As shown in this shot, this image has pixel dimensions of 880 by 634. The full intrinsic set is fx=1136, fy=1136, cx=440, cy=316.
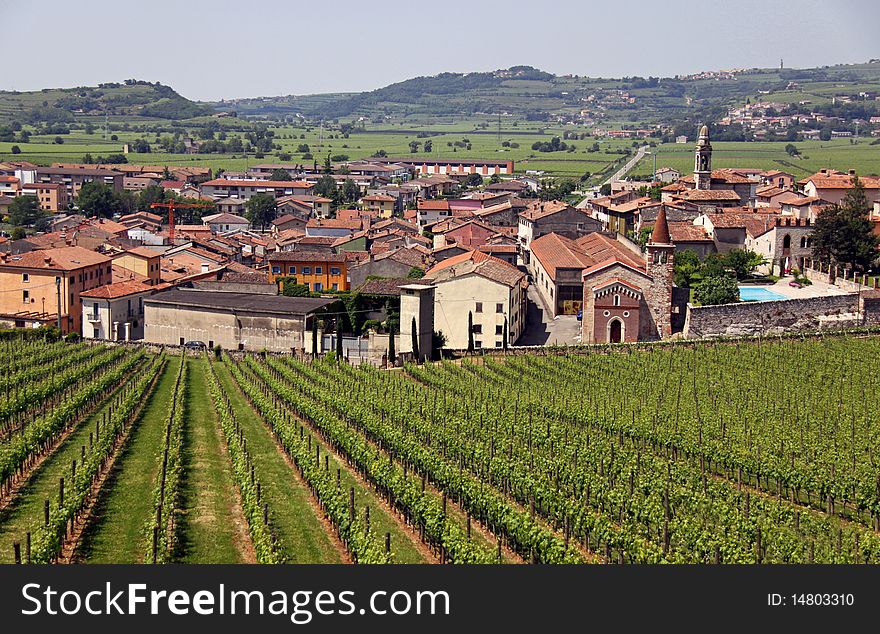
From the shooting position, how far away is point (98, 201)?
119m

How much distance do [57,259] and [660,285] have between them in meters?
33.4

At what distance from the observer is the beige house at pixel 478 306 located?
52.1m

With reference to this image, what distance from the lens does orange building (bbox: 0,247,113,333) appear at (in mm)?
60344

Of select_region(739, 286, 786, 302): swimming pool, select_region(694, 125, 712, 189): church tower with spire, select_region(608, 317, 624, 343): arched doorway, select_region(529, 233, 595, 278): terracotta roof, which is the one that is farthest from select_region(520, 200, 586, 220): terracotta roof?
select_region(608, 317, 624, 343): arched doorway

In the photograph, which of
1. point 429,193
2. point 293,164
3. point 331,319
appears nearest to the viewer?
point 331,319

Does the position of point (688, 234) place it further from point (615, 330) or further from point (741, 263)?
point (615, 330)

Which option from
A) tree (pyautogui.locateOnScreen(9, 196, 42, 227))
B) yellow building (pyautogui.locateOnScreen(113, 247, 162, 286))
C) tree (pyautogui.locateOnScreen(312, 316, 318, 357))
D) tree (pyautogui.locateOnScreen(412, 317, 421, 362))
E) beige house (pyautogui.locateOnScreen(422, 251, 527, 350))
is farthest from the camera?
tree (pyautogui.locateOnScreen(9, 196, 42, 227))

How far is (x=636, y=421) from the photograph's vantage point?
108 ft

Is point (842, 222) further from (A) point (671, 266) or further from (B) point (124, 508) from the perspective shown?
(B) point (124, 508)

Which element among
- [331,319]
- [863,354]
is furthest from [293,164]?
[863,354]

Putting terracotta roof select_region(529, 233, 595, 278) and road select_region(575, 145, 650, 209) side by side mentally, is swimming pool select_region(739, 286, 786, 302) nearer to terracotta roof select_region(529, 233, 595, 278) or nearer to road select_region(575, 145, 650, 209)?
terracotta roof select_region(529, 233, 595, 278)

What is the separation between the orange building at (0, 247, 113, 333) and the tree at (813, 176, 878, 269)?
131 ft

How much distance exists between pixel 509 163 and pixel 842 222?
109 m

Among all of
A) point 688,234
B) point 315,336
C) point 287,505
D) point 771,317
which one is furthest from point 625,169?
point 287,505
